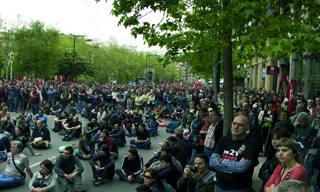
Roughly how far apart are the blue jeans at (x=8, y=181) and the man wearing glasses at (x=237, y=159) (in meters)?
6.88

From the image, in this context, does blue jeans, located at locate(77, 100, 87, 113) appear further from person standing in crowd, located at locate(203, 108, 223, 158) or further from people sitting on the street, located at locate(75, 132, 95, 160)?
person standing in crowd, located at locate(203, 108, 223, 158)

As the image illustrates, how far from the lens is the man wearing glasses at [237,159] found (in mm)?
4855

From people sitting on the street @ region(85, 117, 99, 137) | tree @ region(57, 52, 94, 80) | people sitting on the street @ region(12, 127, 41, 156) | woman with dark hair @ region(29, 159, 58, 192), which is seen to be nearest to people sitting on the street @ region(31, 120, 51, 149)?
people sitting on the street @ region(12, 127, 41, 156)

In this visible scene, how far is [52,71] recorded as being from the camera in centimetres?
6159

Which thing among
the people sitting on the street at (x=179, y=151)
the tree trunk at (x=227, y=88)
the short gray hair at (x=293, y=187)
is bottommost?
the people sitting on the street at (x=179, y=151)

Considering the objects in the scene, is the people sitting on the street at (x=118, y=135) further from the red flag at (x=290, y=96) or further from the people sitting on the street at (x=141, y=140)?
the red flag at (x=290, y=96)

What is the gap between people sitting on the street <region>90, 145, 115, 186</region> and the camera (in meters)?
11.6

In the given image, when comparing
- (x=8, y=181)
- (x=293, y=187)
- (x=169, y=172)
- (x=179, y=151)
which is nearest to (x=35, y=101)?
(x=8, y=181)

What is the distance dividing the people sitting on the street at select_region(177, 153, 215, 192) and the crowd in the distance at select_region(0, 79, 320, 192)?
0.01m

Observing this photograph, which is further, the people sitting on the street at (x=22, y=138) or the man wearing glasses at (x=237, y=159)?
the people sitting on the street at (x=22, y=138)

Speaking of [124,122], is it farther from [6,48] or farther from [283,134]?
[6,48]

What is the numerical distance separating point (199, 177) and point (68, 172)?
16.2 ft

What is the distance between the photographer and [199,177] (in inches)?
258

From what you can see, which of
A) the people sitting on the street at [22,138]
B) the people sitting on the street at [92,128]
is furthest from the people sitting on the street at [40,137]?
the people sitting on the street at [92,128]
